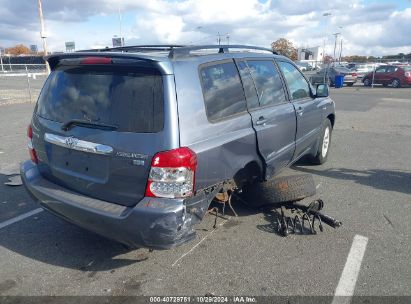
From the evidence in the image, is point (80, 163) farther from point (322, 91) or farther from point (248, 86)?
point (322, 91)

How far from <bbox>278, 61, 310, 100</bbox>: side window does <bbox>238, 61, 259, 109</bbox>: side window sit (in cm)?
108

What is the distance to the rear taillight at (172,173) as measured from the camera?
2.60 metres

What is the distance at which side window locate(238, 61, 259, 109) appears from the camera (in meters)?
3.59

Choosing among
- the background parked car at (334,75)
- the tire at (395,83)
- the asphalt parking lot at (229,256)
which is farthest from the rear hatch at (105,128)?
the tire at (395,83)

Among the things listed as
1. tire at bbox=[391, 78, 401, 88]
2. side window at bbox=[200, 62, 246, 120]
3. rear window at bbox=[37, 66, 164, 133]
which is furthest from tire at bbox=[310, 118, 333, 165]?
tire at bbox=[391, 78, 401, 88]

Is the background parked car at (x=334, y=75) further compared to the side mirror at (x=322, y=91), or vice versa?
the background parked car at (x=334, y=75)

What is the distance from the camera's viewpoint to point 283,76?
457 centimetres

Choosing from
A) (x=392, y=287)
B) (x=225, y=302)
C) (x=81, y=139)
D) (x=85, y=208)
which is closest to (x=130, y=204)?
(x=85, y=208)

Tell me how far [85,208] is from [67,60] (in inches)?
54.2

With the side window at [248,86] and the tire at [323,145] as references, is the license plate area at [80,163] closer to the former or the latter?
the side window at [248,86]

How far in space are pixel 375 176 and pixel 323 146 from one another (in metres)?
0.98

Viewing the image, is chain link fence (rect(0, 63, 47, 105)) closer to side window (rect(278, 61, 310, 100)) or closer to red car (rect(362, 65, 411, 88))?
side window (rect(278, 61, 310, 100))

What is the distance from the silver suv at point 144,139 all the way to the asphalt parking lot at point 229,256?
47cm

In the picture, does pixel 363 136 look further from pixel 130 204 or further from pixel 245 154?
pixel 130 204
